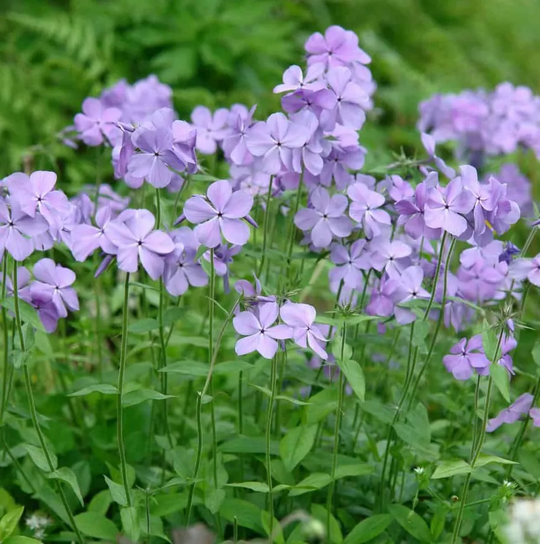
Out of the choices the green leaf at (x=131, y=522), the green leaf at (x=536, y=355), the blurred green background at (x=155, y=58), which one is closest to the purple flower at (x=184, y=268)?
the green leaf at (x=131, y=522)

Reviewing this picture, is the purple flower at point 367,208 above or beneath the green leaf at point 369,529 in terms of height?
above

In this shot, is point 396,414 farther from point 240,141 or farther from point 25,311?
point 25,311

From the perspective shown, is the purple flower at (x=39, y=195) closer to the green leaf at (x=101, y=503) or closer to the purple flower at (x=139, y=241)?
the purple flower at (x=139, y=241)

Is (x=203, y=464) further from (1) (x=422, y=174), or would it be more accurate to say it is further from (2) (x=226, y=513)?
(1) (x=422, y=174)

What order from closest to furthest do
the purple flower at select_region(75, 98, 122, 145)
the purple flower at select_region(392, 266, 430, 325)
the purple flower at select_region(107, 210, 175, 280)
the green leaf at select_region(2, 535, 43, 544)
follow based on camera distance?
the purple flower at select_region(107, 210, 175, 280), the green leaf at select_region(2, 535, 43, 544), the purple flower at select_region(392, 266, 430, 325), the purple flower at select_region(75, 98, 122, 145)

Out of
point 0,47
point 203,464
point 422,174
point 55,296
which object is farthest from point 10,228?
point 0,47

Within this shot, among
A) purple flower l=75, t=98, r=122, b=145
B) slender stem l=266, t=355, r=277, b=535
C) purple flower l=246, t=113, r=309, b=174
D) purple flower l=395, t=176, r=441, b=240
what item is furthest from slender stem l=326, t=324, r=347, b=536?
purple flower l=75, t=98, r=122, b=145

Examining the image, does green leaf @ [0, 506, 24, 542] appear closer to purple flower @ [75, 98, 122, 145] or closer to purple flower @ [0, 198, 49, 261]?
purple flower @ [0, 198, 49, 261]
